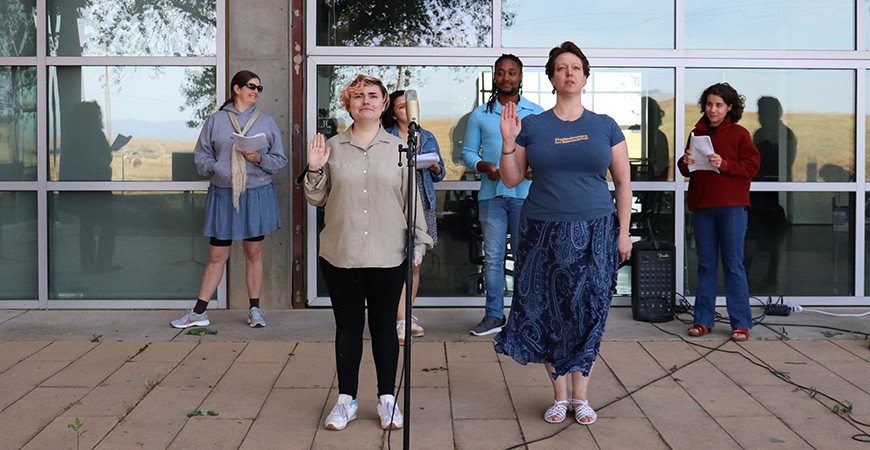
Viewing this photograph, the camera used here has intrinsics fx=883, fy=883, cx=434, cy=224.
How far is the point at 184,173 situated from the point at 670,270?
3920 millimetres

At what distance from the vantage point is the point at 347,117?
710cm

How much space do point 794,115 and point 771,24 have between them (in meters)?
0.77

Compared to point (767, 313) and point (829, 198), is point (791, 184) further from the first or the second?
point (767, 313)

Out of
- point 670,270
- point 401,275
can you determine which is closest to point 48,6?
point 401,275

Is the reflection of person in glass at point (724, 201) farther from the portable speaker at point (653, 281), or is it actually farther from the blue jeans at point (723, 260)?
the portable speaker at point (653, 281)

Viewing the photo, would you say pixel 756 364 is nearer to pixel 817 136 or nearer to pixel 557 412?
pixel 557 412

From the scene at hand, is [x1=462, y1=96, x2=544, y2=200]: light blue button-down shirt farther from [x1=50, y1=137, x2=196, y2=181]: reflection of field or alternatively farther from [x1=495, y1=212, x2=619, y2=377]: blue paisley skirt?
[x1=50, y1=137, x2=196, y2=181]: reflection of field

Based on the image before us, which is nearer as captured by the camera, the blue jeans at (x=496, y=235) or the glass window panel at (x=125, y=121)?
the blue jeans at (x=496, y=235)

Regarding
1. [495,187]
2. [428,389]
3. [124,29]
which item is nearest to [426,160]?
[428,389]

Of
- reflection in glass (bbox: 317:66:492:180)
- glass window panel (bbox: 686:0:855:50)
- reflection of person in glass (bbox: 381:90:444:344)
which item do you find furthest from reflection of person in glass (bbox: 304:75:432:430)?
glass window panel (bbox: 686:0:855:50)

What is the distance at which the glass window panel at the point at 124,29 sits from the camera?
23.4ft

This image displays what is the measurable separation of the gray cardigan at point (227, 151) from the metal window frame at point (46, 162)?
741mm

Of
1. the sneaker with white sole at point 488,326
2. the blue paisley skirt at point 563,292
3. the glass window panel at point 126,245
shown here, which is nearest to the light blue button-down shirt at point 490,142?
the sneaker with white sole at point 488,326

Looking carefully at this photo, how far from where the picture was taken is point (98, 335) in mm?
6223
